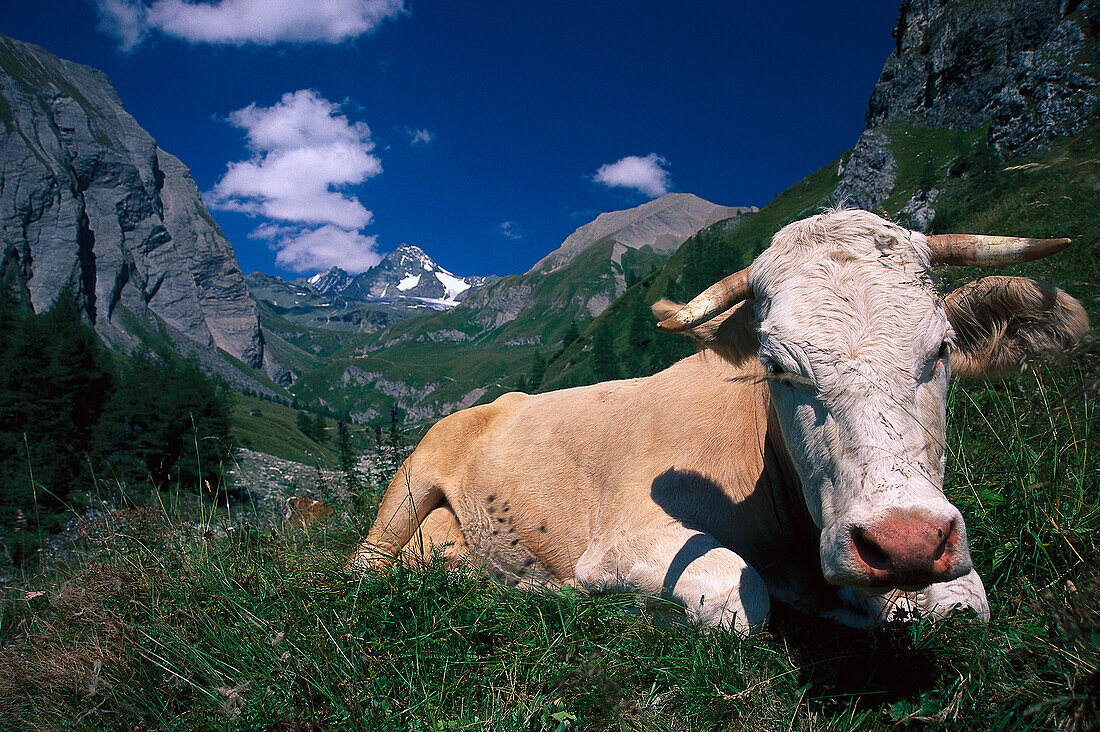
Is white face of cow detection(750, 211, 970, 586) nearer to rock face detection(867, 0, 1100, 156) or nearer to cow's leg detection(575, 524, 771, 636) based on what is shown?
cow's leg detection(575, 524, 771, 636)

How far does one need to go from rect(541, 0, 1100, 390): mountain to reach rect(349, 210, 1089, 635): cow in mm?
29073

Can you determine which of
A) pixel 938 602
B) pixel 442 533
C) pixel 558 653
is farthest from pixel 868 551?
pixel 442 533

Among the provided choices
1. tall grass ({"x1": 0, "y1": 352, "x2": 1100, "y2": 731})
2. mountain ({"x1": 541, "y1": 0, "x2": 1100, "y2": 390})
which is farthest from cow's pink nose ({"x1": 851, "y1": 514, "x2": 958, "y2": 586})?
mountain ({"x1": 541, "y1": 0, "x2": 1100, "y2": 390})

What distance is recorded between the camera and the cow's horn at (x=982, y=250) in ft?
8.98

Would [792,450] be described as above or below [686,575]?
above

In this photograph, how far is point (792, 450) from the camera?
2809 mm

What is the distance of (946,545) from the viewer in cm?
198

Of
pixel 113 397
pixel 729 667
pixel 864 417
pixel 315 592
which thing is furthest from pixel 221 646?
pixel 113 397

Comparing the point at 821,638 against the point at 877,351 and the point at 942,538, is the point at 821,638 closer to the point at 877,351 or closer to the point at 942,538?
the point at 942,538

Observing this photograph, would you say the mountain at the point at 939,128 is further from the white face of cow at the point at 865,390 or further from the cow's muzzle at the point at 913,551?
the cow's muzzle at the point at 913,551

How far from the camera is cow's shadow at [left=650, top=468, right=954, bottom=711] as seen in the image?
2.46 m

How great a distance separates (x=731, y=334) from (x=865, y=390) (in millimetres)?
1236

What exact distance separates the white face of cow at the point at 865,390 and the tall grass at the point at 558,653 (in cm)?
60

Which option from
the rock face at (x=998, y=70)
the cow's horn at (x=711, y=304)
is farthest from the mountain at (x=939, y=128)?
the cow's horn at (x=711, y=304)
